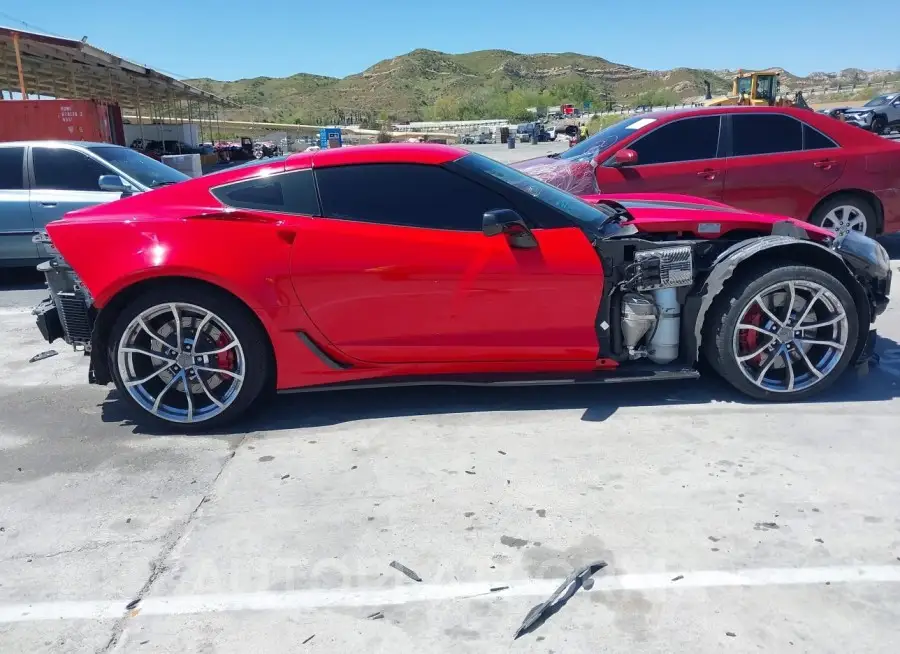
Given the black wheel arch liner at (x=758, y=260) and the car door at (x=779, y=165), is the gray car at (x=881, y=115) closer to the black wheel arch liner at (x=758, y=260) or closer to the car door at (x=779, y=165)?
the car door at (x=779, y=165)

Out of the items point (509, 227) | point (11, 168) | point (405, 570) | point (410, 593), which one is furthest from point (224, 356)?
point (11, 168)

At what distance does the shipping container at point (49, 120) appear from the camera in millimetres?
15102

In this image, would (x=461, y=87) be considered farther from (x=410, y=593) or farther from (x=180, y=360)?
(x=410, y=593)

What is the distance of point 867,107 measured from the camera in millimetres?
Answer: 32812

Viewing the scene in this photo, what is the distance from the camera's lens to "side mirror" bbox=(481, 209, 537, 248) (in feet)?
12.3

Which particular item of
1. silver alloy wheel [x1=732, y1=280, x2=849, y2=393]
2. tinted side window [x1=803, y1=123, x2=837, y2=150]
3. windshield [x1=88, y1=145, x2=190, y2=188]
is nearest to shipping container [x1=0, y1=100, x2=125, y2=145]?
windshield [x1=88, y1=145, x2=190, y2=188]

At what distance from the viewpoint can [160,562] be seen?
2836mm

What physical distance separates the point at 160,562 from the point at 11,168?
6.34 meters

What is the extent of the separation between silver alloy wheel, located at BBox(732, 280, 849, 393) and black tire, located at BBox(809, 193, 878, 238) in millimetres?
3697

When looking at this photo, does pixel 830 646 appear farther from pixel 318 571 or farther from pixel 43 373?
pixel 43 373

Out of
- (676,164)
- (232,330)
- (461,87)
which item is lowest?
(232,330)

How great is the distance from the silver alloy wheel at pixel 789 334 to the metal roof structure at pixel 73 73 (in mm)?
16575

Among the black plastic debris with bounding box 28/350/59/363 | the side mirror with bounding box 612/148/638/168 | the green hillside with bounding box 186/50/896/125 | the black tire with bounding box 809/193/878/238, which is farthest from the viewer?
the green hillside with bounding box 186/50/896/125

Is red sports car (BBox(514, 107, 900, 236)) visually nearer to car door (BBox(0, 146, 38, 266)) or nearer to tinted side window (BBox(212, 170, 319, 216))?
tinted side window (BBox(212, 170, 319, 216))
